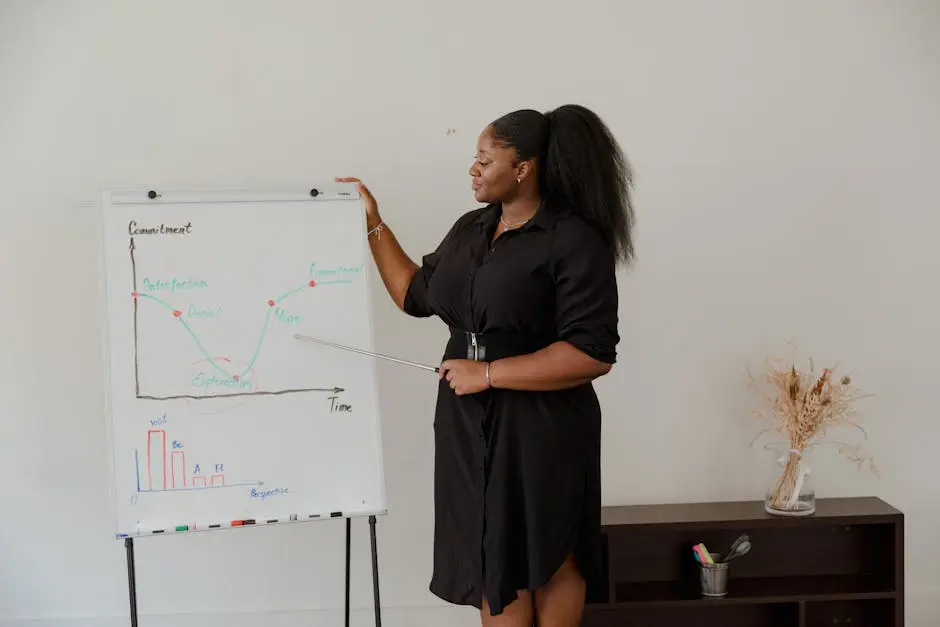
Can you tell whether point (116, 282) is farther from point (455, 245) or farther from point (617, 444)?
point (617, 444)

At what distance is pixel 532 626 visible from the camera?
2215 mm

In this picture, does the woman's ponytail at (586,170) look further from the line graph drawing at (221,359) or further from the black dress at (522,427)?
the line graph drawing at (221,359)

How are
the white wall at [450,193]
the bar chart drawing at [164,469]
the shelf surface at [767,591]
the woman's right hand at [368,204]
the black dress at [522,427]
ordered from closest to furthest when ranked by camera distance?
the black dress at [522,427]
the bar chart drawing at [164,469]
the woman's right hand at [368,204]
the shelf surface at [767,591]
the white wall at [450,193]

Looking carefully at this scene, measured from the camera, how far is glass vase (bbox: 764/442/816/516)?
105 inches

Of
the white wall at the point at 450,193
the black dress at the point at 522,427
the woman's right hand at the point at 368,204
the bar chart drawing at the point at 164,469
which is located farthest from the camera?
the white wall at the point at 450,193

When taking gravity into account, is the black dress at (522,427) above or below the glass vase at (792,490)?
above

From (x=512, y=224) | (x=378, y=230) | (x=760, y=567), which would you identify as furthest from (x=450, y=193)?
(x=760, y=567)

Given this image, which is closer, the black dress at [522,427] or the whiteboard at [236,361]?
the black dress at [522,427]

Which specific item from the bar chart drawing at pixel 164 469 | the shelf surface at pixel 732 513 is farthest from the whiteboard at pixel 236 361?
the shelf surface at pixel 732 513

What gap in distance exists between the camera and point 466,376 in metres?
2.09

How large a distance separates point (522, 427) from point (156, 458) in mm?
875

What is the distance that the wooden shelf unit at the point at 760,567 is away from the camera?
264 centimetres

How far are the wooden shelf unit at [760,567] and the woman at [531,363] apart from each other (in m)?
0.59

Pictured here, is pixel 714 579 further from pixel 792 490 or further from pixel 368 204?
pixel 368 204
